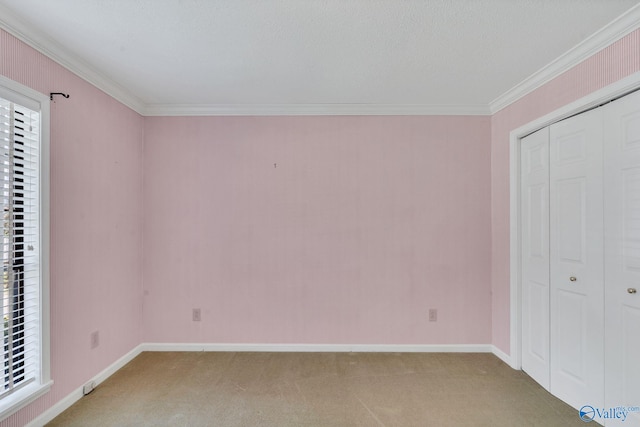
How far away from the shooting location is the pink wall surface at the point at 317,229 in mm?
3100

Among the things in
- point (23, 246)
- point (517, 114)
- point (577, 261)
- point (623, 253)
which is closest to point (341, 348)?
point (577, 261)

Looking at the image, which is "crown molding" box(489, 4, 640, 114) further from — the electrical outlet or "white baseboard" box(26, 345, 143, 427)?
"white baseboard" box(26, 345, 143, 427)

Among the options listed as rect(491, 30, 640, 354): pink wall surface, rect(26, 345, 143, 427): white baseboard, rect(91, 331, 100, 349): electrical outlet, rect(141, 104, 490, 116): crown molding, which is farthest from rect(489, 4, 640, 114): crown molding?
rect(26, 345, 143, 427): white baseboard

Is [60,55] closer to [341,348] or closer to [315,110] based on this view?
[315,110]

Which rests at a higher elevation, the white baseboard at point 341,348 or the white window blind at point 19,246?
the white window blind at point 19,246

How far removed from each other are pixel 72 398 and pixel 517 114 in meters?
4.19

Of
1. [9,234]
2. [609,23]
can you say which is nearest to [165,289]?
[9,234]

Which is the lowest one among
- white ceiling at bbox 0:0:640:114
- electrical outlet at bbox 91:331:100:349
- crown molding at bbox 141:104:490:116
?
electrical outlet at bbox 91:331:100:349

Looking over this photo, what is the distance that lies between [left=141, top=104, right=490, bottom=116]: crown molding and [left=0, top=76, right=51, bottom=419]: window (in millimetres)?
1223

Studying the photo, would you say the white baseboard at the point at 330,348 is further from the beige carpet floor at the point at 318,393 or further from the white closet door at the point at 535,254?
the white closet door at the point at 535,254

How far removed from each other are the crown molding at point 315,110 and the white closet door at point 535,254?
728 millimetres

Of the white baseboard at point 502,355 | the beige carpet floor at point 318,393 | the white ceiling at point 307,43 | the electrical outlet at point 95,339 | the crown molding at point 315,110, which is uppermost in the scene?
the white ceiling at point 307,43

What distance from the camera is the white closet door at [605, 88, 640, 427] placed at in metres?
1.77

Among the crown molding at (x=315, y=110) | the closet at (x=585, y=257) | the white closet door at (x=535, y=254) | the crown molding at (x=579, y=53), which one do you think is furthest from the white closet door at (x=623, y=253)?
the crown molding at (x=315, y=110)
